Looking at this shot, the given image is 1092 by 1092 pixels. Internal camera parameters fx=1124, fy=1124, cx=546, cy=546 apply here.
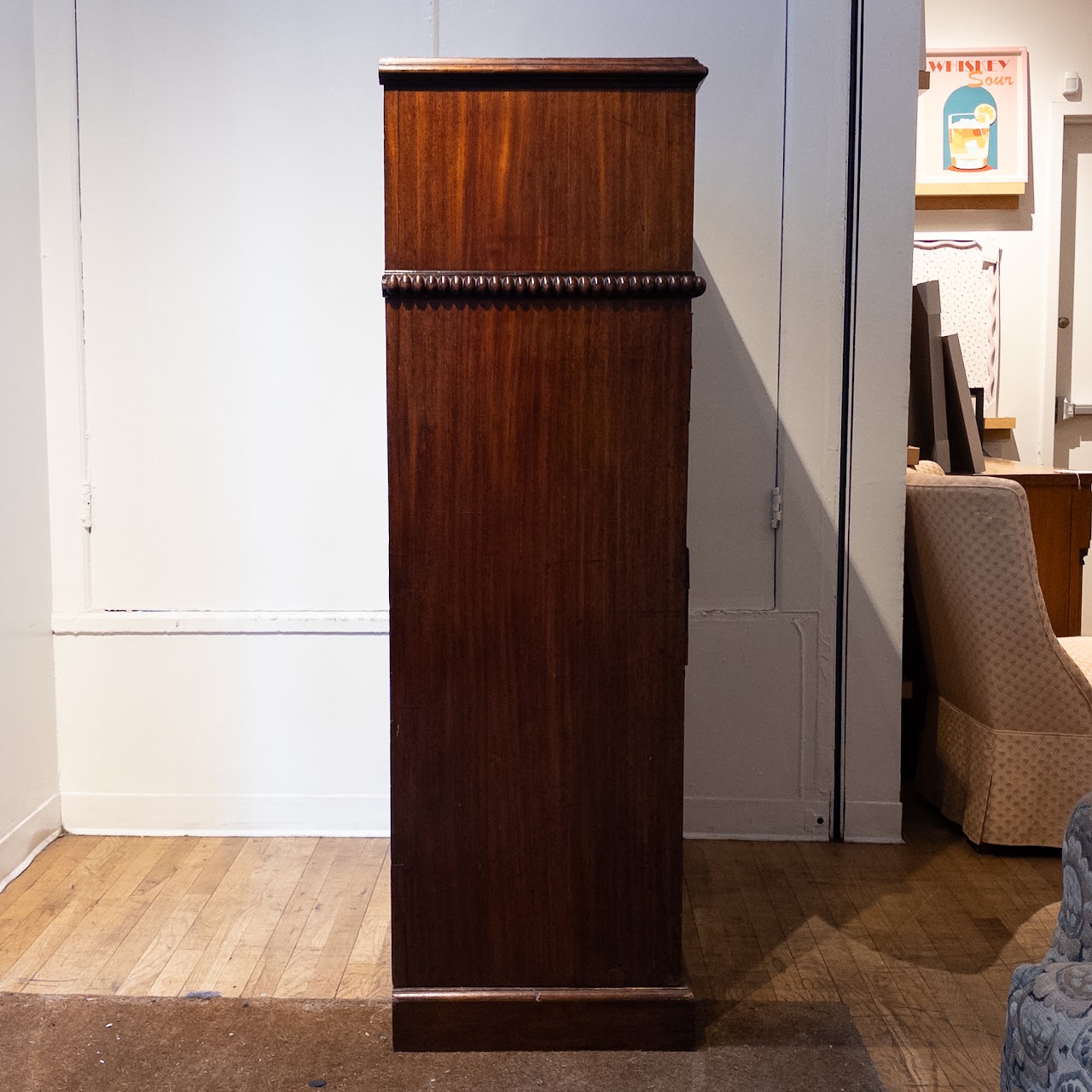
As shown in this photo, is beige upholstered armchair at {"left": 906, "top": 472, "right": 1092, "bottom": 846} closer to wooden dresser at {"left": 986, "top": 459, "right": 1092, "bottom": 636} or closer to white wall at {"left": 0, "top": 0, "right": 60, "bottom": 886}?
wooden dresser at {"left": 986, "top": 459, "right": 1092, "bottom": 636}

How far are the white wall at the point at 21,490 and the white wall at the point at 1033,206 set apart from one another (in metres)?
3.53

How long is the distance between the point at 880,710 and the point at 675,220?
1612 mm

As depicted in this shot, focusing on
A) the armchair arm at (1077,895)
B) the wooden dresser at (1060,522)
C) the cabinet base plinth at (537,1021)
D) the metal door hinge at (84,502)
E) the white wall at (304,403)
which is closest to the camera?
the armchair arm at (1077,895)

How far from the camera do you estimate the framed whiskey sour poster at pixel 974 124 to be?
4730 mm

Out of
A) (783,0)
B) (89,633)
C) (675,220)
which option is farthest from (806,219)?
(89,633)

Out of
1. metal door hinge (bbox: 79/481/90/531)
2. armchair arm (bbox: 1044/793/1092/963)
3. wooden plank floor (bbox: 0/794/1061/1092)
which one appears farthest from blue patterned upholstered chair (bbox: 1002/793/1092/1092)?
metal door hinge (bbox: 79/481/90/531)

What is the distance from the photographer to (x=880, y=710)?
294cm

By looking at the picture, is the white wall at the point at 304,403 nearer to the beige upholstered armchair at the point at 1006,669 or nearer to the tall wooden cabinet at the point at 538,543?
the beige upholstered armchair at the point at 1006,669

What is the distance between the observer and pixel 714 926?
244cm

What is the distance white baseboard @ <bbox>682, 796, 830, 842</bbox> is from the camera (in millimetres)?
2957

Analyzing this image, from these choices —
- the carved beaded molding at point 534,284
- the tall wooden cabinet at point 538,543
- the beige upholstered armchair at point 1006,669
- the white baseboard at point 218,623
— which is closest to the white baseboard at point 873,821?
the beige upholstered armchair at point 1006,669

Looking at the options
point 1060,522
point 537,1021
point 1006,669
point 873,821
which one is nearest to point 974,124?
point 1060,522

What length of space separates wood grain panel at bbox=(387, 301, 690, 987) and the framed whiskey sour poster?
11.2 ft

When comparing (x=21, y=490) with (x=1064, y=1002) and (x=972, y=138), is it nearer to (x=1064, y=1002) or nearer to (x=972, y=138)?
(x=1064, y=1002)
